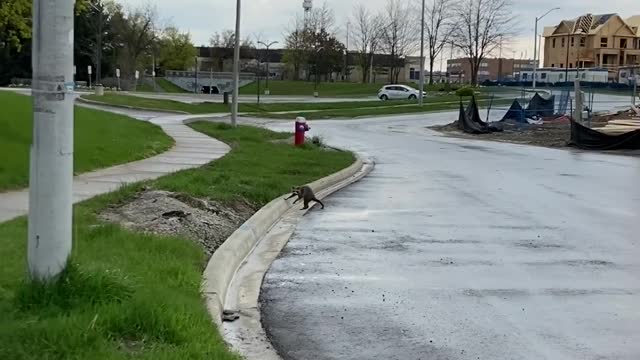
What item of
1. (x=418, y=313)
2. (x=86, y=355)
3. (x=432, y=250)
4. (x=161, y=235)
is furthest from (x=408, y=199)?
(x=86, y=355)

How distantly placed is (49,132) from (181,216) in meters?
4.58

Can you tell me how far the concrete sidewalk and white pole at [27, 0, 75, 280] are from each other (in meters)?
4.08

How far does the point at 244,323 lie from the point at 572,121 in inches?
1033

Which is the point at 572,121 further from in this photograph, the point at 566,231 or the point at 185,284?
the point at 185,284

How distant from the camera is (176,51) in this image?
116438 mm

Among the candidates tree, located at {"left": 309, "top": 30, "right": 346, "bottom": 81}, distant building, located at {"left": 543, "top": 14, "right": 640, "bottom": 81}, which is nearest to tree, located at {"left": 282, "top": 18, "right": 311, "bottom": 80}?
tree, located at {"left": 309, "top": 30, "right": 346, "bottom": 81}

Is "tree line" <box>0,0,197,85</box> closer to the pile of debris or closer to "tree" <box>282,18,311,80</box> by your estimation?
"tree" <box>282,18,311,80</box>

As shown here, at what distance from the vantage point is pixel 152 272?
6.39m

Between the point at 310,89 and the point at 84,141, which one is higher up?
the point at 310,89

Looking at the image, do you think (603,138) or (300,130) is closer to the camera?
(300,130)

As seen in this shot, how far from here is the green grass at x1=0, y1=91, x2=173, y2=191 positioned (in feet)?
40.6

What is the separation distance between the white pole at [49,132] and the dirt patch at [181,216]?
10.4 ft

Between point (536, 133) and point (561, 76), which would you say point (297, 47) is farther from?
point (536, 133)

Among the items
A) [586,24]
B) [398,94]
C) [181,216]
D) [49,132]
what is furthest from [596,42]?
[49,132]
